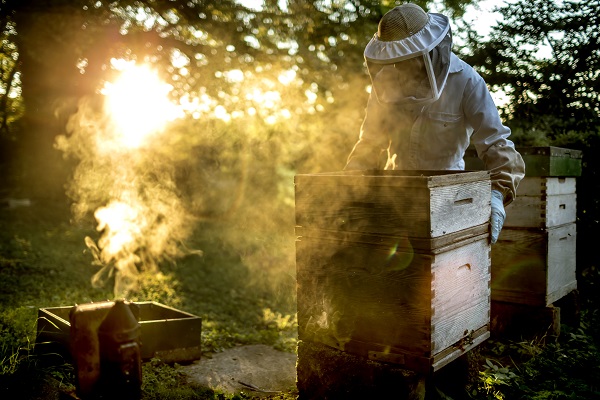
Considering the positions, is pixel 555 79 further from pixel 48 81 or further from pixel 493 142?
pixel 48 81

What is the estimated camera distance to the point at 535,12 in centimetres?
545

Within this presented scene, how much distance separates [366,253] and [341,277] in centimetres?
21

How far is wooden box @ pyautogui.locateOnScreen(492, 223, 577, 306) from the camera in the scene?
12.6ft

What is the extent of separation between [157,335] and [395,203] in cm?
227

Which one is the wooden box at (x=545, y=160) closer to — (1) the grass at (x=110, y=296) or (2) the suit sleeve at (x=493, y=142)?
(2) the suit sleeve at (x=493, y=142)

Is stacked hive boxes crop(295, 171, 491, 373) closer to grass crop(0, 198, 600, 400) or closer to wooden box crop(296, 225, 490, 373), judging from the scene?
wooden box crop(296, 225, 490, 373)

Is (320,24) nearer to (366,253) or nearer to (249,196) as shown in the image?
(249,196)

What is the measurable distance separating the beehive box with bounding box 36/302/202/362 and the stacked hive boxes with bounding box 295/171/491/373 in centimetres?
135

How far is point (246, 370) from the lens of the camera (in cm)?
403

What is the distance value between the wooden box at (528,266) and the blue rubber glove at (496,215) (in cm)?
98

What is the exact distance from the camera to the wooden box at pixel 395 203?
238 cm

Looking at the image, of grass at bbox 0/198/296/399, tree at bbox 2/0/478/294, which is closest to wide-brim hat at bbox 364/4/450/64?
grass at bbox 0/198/296/399

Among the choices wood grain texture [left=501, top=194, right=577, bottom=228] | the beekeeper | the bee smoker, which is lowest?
the bee smoker

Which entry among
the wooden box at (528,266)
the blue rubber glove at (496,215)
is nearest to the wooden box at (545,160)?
Answer: the wooden box at (528,266)
